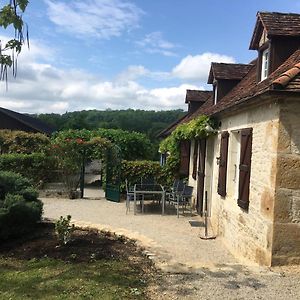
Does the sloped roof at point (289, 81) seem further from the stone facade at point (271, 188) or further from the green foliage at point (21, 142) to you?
the green foliage at point (21, 142)

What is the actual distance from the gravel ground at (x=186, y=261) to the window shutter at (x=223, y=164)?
4.04ft

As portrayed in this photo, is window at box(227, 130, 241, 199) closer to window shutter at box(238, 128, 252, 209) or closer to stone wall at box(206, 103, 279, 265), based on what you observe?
stone wall at box(206, 103, 279, 265)

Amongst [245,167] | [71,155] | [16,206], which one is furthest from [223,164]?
[71,155]

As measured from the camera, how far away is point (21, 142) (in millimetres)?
19828

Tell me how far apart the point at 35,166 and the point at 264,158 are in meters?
13.1

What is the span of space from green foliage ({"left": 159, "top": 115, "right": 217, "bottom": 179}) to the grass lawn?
433 cm

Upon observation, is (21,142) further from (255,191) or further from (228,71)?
(255,191)

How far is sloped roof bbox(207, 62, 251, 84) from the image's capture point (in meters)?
13.2

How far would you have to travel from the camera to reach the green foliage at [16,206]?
8.63 m

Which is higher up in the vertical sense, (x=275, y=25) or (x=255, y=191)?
(x=275, y=25)

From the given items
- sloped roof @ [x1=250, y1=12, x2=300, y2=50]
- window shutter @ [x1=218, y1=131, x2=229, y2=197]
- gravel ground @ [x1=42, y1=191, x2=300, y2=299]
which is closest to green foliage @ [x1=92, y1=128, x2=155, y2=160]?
gravel ground @ [x1=42, y1=191, x2=300, y2=299]

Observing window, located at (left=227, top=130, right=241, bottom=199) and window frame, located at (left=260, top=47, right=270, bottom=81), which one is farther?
window, located at (left=227, top=130, right=241, bottom=199)

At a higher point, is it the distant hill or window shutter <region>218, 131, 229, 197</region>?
the distant hill

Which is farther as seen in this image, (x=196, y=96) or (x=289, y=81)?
(x=196, y=96)
